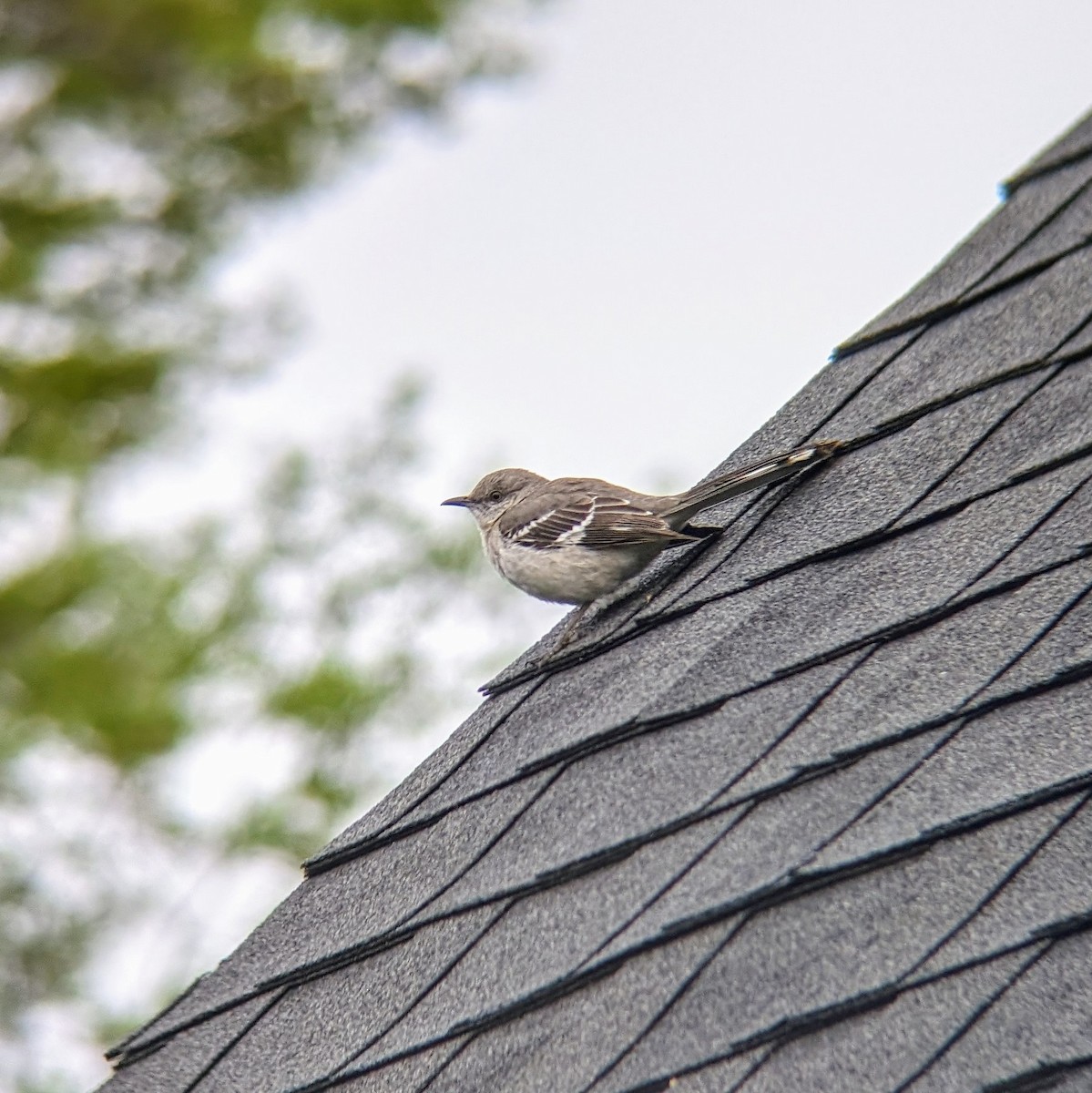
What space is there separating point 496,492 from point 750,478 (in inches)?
120

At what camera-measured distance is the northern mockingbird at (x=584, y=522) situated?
3441 millimetres

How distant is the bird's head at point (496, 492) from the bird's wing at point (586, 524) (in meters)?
0.46

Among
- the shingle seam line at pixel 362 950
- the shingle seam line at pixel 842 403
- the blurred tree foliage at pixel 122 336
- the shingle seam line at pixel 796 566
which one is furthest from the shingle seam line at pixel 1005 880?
the blurred tree foliage at pixel 122 336

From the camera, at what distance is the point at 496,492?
629 centimetres

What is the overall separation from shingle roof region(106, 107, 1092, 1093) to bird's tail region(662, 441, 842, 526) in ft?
0.14

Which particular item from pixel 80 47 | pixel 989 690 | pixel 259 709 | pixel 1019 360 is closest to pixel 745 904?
pixel 989 690

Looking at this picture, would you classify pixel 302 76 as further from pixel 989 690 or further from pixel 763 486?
pixel 989 690

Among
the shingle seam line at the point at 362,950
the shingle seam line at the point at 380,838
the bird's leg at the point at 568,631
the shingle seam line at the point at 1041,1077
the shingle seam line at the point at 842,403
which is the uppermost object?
the bird's leg at the point at 568,631

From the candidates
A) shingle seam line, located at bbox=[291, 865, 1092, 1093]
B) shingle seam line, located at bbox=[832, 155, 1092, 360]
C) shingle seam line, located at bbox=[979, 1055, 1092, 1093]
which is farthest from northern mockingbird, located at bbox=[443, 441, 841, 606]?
shingle seam line, located at bbox=[979, 1055, 1092, 1093]

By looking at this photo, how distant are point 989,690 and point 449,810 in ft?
3.56

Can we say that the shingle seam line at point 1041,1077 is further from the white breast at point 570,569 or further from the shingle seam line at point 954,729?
the white breast at point 570,569

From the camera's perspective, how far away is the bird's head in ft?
20.3

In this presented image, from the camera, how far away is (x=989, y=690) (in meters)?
2.04

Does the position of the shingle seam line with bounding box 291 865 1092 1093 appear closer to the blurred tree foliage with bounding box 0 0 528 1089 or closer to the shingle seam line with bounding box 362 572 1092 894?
the shingle seam line with bounding box 362 572 1092 894
